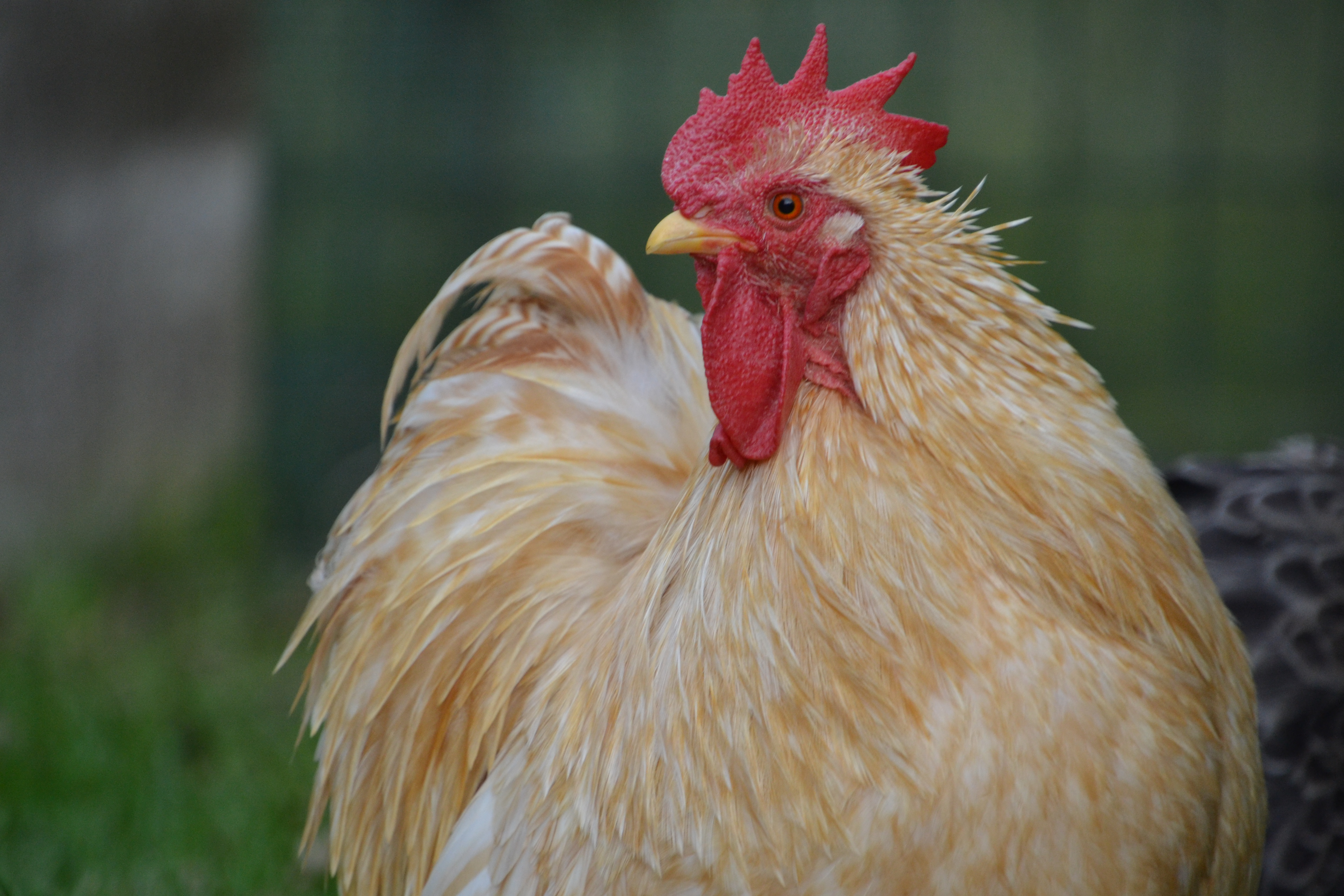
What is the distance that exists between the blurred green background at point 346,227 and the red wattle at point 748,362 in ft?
8.68

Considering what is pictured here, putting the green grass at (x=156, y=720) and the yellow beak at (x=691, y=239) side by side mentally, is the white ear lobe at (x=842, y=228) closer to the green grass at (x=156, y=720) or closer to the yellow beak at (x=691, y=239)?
the yellow beak at (x=691, y=239)

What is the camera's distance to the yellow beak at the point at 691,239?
1.92 m

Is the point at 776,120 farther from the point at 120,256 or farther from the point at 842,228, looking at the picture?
the point at 120,256

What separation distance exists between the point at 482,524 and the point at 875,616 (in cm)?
106

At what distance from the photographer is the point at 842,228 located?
1.89 m

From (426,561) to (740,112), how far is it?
3.98 feet

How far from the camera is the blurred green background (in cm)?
470

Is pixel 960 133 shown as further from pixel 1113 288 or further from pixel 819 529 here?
pixel 819 529

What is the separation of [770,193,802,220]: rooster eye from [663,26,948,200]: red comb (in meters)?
0.09

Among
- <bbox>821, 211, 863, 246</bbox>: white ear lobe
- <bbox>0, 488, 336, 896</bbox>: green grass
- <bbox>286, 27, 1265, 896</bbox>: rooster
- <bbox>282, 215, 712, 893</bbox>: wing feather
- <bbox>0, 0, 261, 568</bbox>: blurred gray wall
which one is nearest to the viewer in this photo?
<bbox>286, 27, 1265, 896</bbox>: rooster

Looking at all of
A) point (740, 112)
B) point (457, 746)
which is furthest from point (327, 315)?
point (740, 112)

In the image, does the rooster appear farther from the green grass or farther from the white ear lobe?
the green grass

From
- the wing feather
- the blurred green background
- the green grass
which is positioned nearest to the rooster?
the wing feather

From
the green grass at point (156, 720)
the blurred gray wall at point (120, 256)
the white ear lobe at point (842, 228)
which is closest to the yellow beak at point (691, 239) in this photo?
the white ear lobe at point (842, 228)
